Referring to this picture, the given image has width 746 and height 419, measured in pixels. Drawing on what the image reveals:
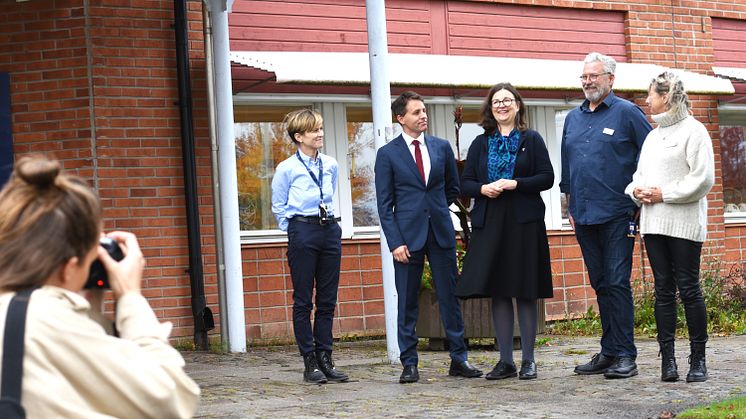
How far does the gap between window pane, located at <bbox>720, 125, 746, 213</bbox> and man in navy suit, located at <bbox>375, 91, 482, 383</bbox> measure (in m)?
7.91

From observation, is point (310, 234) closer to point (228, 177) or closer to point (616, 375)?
point (616, 375)

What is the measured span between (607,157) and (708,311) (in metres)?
5.26

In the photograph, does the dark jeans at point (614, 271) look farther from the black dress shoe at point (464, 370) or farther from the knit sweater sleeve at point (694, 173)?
the black dress shoe at point (464, 370)

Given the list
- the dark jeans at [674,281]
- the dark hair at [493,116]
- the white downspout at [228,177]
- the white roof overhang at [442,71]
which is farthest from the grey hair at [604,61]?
the white downspout at [228,177]

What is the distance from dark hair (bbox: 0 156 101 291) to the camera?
2.35 metres

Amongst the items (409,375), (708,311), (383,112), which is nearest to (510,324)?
(409,375)

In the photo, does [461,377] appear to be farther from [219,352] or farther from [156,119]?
[156,119]

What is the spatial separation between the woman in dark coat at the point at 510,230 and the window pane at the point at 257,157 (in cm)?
425

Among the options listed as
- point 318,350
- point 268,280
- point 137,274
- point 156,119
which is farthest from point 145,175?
point 137,274

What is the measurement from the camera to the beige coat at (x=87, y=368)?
232 centimetres

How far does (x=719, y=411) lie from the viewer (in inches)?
235

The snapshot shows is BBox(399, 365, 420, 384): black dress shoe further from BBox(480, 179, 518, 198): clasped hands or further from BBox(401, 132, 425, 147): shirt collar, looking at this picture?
BBox(401, 132, 425, 147): shirt collar

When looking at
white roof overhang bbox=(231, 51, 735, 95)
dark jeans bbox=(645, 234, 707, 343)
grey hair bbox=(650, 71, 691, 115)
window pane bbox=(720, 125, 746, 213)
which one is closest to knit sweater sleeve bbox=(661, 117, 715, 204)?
grey hair bbox=(650, 71, 691, 115)

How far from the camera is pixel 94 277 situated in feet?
8.37
